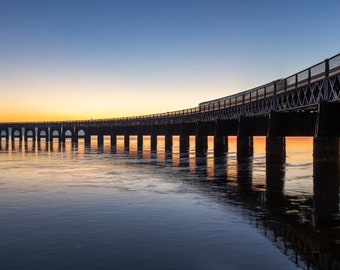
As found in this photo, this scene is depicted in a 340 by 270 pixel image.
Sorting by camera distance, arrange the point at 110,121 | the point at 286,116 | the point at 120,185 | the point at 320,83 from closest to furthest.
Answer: the point at 120,185 < the point at 320,83 < the point at 286,116 < the point at 110,121

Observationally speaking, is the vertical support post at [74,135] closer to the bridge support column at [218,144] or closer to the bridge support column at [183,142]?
the bridge support column at [183,142]

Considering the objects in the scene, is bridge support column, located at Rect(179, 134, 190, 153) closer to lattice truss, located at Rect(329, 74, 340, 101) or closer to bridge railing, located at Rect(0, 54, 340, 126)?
bridge railing, located at Rect(0, 54, 340, 126)

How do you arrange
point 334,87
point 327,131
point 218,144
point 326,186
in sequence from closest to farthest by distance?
point 326,186 → point 334,87 → point 327,131 → point 218,144

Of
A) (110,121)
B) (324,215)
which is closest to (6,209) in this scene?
(324,215)

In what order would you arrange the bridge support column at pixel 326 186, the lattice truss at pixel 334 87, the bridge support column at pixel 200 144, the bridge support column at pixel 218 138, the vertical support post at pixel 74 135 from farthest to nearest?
the vertical support post at pixel 74 135 → the bridge support column at pixel 200 144 → the bridge support column at pixel 218 138 → the lattice truss at pixel 334 87 → the bridge support column at pixel 326 186

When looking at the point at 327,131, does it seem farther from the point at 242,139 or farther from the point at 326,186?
the point at 242,139

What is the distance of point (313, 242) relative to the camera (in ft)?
47.3

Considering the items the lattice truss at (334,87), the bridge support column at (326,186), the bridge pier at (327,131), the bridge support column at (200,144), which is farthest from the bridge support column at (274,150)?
the bridge support column at (200,144)

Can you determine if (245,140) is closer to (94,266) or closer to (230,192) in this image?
(230,192)

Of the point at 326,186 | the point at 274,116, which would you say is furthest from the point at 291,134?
the point at 326,186

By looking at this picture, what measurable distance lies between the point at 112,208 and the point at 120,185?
10.3 meters

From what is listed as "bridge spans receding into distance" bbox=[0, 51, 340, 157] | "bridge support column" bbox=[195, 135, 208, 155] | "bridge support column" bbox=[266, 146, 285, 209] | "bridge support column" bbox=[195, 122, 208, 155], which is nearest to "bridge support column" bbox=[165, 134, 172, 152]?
"bridge spans receding into distance" bbox=[0, 51, 340, 157]

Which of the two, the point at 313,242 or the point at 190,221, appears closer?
the point at 313,242

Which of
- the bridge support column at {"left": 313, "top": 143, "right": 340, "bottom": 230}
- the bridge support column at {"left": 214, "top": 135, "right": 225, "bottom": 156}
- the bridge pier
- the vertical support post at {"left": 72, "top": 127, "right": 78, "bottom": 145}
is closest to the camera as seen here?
the bridge support column at {"left": 313, "top": 143, "right": 340, "bottom": 230}
